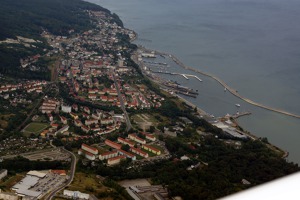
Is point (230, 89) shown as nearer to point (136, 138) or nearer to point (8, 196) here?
point (136, 138)

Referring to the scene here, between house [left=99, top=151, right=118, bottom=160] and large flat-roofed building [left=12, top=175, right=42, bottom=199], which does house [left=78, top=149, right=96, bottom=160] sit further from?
large flat-roofed building [left=12, top=175, right=42, bottom=199]

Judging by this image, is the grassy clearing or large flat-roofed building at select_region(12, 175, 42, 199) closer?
large flat-roofed building at select_region(12, 175, 42, 199)

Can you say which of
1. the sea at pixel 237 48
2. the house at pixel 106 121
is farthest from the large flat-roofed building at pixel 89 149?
the sea at pixel 237 48

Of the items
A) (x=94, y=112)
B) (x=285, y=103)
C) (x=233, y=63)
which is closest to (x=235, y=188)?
(x=94, y=112)

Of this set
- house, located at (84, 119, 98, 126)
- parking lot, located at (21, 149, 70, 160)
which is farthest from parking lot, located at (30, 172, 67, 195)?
house, located at (84, 119, 98, 126)

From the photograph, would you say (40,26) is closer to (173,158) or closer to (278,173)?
(173,158)
